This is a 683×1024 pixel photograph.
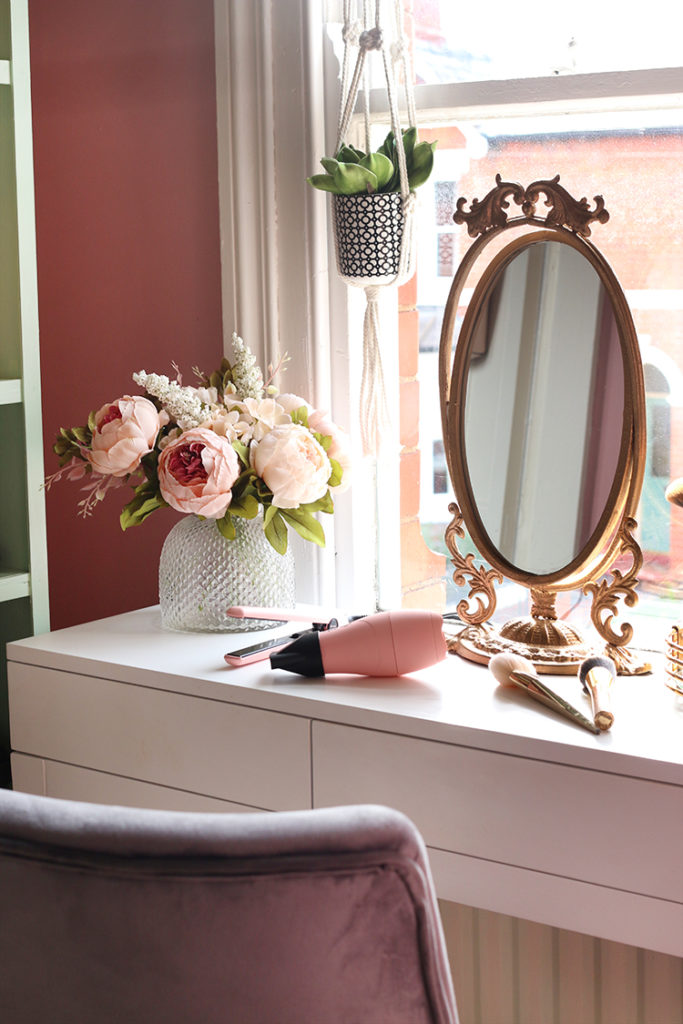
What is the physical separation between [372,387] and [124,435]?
38cm

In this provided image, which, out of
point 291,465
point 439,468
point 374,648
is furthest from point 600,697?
point 439,468

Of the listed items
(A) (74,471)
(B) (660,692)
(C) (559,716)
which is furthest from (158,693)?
(B) (660,692)

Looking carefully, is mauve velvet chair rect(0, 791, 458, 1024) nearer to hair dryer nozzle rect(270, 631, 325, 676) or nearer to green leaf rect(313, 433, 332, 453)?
hair dryer nozzle rect(270, 631, 325, 676)

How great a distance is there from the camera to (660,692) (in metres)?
1.25

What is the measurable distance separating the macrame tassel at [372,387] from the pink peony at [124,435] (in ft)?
1.05

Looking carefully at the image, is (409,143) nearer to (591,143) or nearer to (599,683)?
(591,143)

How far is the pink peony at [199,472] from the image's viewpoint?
1.36 metres

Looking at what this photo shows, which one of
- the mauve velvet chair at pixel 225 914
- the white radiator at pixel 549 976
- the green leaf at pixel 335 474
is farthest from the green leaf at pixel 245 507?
the mauve velvet chair at pixel 225 914

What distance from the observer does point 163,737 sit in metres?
1.35

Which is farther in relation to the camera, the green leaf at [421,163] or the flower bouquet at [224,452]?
the green leaf at [421,163]

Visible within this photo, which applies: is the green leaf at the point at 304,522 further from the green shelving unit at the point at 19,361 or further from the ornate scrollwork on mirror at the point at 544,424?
the green shelving unit at the point at 19,361

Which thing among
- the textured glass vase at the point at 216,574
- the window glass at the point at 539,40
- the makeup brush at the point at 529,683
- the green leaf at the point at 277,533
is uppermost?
the window glass at the point at 539,40

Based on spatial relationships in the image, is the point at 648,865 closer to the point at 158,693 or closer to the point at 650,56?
the point at 158,693

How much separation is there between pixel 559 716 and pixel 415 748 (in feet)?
0.51
